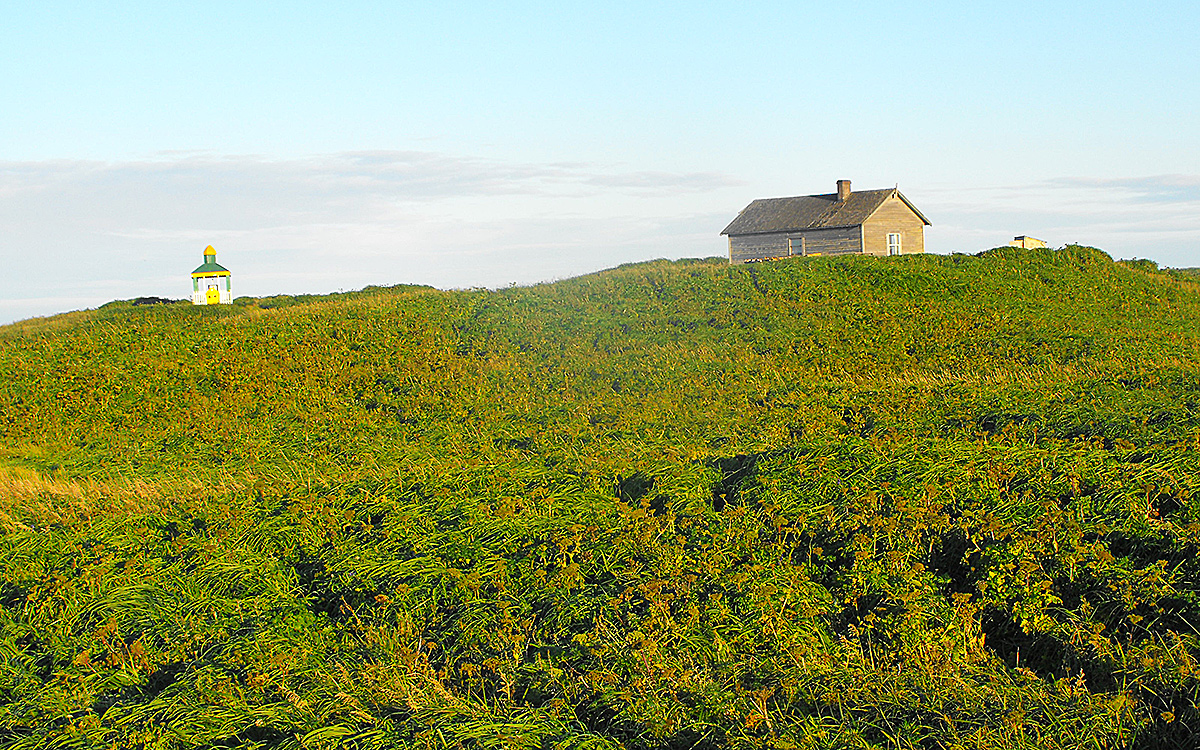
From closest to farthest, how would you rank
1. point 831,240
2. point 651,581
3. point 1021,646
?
point 1021,646, point 651,581, point 831,240

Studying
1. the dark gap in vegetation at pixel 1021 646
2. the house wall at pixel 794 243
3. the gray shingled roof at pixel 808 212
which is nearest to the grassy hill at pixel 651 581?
the dark gap in vegetation at pixel 1021 646

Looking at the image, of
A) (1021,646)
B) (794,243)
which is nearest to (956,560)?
(1021,646)

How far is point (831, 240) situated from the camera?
1489 inches

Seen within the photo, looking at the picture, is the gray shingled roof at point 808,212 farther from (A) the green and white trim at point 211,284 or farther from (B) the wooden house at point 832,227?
(A) the green and white trim at point 211,284

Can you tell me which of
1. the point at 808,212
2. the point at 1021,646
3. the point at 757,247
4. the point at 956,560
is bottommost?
the point at 1021,646

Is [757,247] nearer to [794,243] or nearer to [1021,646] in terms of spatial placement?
[794,243]

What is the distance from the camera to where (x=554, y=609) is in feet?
22.3

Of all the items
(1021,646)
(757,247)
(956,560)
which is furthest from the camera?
(757,247)

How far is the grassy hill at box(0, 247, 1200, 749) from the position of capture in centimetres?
549

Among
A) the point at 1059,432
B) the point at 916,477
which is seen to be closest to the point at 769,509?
the point at 916,477

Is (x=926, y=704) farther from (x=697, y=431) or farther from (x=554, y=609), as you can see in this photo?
(x=697, y=431)

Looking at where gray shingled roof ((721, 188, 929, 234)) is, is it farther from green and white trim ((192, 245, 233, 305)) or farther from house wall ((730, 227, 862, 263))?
green and white trim ((192, 245, 233, 305))

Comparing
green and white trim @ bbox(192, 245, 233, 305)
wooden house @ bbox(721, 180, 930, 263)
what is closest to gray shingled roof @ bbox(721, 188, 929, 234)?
wooden house @ bbox(721, 180, 930, 263)

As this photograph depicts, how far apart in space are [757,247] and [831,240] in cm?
367
